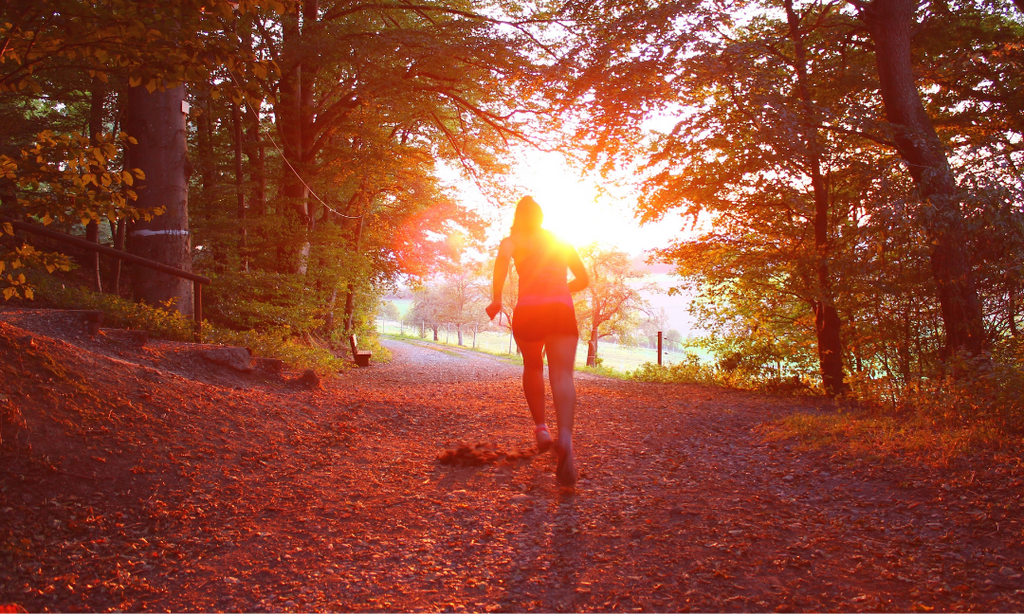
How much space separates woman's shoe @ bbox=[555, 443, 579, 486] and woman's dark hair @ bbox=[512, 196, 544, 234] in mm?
1637

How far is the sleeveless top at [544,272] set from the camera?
408 centimetres

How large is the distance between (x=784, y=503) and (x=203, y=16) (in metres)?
4.61

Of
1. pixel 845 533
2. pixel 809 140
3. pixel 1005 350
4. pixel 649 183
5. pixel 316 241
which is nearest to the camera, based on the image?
pixel 845 533

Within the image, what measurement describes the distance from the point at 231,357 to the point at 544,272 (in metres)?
4.35

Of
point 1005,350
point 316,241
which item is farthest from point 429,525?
point 316,241

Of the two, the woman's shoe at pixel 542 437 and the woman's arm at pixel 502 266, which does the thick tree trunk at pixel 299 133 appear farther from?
the woman's shoe at pixel 542 437

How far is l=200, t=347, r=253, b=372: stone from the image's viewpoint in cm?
634

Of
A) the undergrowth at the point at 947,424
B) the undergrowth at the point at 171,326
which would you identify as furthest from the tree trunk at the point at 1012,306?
the undergrowth at the point at 171,326

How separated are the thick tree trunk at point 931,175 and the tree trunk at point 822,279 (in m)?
1.37

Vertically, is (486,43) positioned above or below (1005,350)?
above

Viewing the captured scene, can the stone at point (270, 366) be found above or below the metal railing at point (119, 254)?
below

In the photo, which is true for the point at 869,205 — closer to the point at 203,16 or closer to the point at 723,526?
the point at 723,526

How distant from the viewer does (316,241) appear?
13.0 m

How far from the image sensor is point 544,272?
13.5ft
